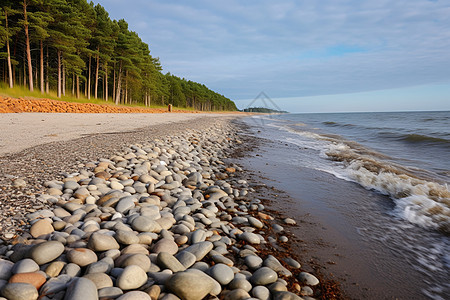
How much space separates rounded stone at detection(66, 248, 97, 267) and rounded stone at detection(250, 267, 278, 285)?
116 cm

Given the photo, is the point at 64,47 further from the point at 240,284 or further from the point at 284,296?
the point at 284,296

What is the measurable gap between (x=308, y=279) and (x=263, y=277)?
0.45 metres

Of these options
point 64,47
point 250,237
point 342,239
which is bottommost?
point 342,239

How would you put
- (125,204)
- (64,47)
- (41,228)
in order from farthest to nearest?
(64,47)
(125,204)
(41,228)

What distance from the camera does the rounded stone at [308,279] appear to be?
6.33ft

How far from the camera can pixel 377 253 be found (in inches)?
97.7

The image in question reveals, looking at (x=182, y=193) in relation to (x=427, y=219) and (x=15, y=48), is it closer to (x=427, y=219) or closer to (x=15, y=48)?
(x=427, y=219)

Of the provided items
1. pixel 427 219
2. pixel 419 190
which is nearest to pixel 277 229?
pixel 427 219

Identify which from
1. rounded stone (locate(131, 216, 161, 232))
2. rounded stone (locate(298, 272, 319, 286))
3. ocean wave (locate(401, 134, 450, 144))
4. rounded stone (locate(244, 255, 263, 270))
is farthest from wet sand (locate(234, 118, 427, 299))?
ocean wave (locate(401, 134, 450, 144))

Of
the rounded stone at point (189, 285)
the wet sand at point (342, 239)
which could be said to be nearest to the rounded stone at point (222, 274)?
the rounded stone at point (189, 285)

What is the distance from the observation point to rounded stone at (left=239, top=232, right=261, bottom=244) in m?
2.40

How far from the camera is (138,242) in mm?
1970

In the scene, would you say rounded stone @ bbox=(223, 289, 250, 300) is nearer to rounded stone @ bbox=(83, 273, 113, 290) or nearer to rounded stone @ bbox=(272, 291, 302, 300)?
rounded stone @ bbox=(272, 291, 302, 300)

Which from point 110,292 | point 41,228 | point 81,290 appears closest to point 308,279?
point 110,292
